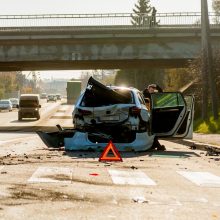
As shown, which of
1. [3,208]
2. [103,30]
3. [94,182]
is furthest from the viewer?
[103,30]

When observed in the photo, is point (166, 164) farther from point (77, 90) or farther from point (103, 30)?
point (77, 90)

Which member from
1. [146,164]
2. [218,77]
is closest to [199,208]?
[146,164]

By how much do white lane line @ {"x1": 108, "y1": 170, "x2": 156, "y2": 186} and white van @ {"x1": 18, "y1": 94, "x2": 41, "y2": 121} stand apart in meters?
42.8

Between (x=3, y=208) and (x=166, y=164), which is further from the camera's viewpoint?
(x=166, y=164)

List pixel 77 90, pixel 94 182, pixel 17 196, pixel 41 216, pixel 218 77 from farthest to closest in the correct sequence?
pixel 77 90 < pixel 218 77 < pixel 94 182 < pixel 17 196 < pixel 41 216

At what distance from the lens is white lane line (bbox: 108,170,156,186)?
9213mm

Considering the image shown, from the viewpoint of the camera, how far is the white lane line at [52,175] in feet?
29.7

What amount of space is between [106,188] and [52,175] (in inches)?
63.1

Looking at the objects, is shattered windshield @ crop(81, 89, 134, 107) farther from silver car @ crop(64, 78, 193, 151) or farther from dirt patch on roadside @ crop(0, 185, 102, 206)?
dirt patch on roadside @ crop(0, 185, 102, 206)

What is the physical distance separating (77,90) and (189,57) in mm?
50011

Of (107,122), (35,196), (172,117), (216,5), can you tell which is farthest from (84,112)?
(216,5)

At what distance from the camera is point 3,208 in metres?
6.55

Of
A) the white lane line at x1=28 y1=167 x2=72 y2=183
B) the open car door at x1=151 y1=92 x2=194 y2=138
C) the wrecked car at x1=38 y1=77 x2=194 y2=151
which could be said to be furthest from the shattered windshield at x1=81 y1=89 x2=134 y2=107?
the white lane line at x1=28 y1=167 x2=72 y2=183

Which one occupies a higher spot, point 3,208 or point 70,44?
point 70,44
